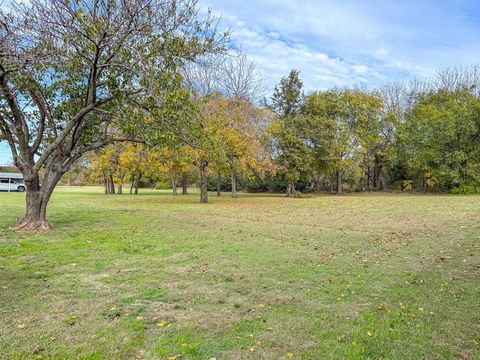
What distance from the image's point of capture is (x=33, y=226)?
980 cm

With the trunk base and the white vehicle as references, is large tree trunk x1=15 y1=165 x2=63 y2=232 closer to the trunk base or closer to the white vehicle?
the trunk base

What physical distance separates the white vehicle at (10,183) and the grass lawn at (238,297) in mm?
33714

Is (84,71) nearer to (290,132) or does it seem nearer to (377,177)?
(290,132)

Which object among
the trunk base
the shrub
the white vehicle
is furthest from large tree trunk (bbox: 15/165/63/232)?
the shrub

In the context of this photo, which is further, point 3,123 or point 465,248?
point 3,123

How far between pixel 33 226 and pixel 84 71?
14.5ft

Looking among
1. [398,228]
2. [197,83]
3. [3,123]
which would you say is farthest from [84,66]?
[197,83]

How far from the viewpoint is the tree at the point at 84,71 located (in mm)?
7762

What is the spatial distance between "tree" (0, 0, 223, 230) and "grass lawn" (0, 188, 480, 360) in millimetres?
2747

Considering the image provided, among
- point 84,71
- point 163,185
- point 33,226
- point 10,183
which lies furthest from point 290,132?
→ point 10,183

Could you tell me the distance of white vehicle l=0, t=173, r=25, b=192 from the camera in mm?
37375

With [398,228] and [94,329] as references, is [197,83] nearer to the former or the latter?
[398,228]

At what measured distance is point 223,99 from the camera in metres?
21.5

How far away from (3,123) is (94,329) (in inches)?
333
